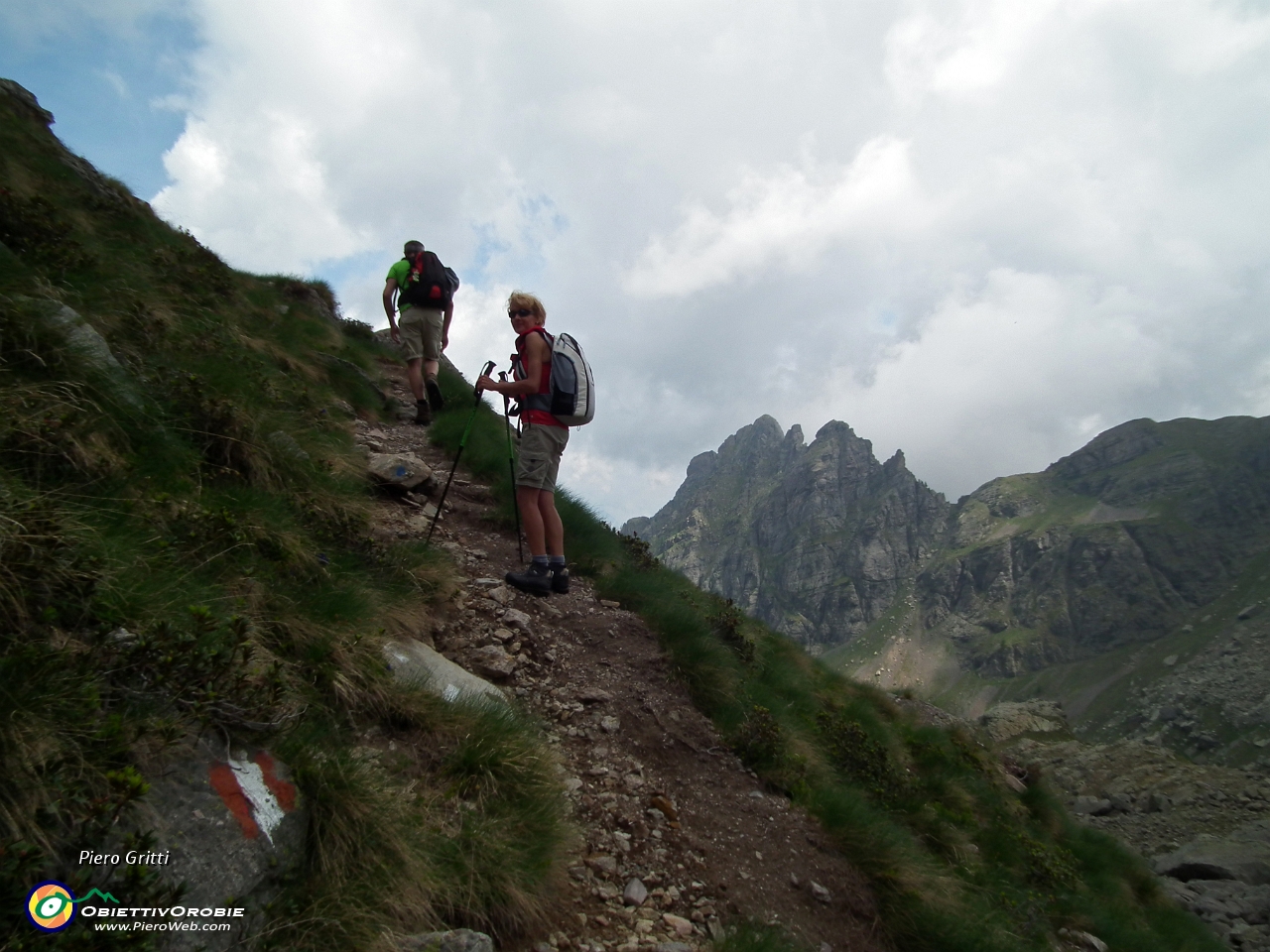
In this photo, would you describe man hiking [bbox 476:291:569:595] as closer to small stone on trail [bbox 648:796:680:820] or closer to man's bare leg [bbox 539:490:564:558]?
man's bare leg [bbox 539:490:564:558]

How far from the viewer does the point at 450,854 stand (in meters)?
3.25

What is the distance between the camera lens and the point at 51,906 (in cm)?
203

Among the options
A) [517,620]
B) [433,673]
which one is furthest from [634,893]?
[517,620]

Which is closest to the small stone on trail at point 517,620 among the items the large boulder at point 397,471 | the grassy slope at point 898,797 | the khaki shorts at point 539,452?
the khaki shorts at point 539,452

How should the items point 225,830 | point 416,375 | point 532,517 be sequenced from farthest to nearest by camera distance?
point 416,375 < point 532,517 < point 225,830

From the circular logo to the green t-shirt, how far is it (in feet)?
33.8

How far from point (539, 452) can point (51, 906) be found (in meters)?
5.05

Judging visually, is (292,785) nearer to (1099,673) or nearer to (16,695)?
(16,695)

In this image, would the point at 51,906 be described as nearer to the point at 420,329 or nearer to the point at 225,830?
the point at 225,830

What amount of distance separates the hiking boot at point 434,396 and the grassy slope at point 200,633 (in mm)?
5346

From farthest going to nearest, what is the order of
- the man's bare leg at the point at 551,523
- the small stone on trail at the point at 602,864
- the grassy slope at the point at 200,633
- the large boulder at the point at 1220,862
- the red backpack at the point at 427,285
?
the large boulder at the point at 1220,862, the red backpack at the point at 427,285, the man's bare leg at the point at 551,523, the small stone on trail at the point at 602,864, the grassy slope at the point at 200,633

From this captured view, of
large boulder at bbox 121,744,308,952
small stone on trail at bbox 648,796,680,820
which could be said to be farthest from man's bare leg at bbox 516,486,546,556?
large boulder at bbox 121,744,308,952

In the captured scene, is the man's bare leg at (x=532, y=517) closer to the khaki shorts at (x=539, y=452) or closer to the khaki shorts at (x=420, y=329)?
the khaki shorts at (x=539, y=452)

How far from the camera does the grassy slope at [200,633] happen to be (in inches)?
92.7
